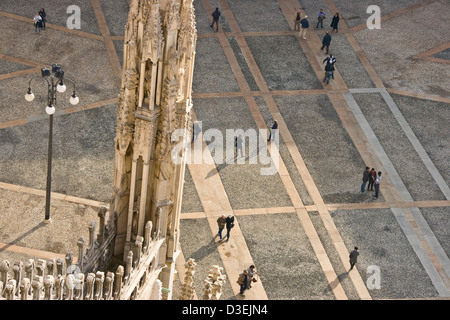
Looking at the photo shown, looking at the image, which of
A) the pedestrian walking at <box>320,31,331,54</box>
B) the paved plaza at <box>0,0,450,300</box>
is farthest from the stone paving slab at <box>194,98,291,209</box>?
the pedestrian walking at <box>320,31,331,54</box>

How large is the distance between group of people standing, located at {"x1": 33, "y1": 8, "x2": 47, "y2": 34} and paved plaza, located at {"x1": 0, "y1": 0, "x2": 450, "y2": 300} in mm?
518

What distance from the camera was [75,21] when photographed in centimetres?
5797

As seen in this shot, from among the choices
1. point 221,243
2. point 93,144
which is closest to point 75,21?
point 93,144

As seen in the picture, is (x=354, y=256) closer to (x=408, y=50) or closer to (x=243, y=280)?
(x=243, y=280)

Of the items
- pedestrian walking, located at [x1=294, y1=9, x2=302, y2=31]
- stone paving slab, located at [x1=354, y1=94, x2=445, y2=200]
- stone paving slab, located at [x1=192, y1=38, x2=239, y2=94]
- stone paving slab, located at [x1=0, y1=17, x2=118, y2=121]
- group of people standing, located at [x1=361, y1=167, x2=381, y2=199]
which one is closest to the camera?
group of people standing, located at [x1=361, y1=167, x2=381, y2=199]

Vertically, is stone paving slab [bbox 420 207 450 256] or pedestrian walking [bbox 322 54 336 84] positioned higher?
pedestrian walking [bbox 322 54 336 84]

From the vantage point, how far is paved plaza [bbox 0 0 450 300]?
43500 millimetres

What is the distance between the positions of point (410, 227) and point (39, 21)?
24.1 metres

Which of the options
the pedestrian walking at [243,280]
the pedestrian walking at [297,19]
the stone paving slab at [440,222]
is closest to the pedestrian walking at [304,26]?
the pedestrian walking at [297,19]

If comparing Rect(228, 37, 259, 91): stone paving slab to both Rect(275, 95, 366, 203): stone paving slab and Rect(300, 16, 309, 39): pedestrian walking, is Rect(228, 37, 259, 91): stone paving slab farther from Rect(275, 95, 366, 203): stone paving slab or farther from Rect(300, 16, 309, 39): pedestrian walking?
Rect(300, 16, 309, 39): pedestrian walking

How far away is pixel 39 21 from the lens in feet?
184

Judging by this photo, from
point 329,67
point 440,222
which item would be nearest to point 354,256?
point 440,222

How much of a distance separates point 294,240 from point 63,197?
420 inches

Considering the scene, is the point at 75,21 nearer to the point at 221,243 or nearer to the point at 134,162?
the point at 221,243
